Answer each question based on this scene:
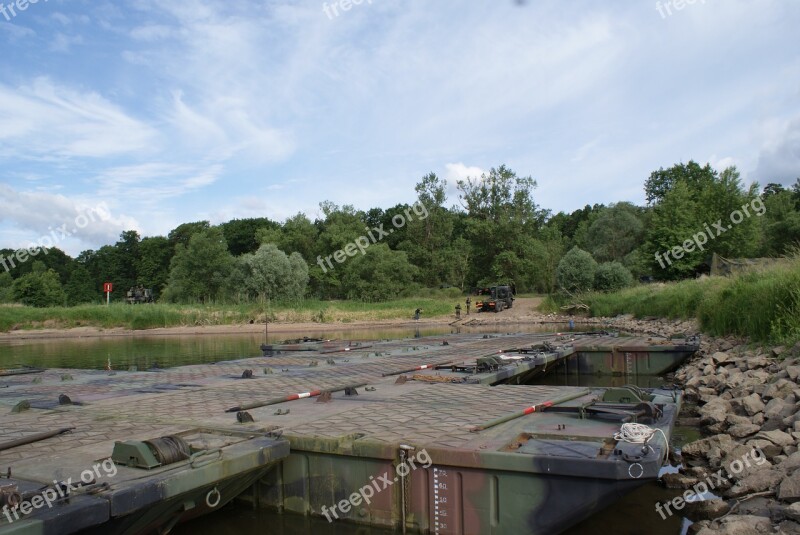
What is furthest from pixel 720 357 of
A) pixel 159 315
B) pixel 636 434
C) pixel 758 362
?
pixel 159 315

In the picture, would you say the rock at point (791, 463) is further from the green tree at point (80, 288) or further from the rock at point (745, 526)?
the green tree at point (80, 288)

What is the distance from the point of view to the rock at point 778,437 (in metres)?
6.27

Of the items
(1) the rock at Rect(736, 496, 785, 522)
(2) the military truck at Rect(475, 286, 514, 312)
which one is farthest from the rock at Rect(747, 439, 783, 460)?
(2) the military truck at Rect(475, 286, 514, 312)

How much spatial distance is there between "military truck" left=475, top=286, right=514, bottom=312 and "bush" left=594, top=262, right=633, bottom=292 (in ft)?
21.8

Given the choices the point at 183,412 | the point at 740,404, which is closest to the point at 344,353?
the point at 183,412

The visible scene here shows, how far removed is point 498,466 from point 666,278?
37162mm

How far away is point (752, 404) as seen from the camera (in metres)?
8.03

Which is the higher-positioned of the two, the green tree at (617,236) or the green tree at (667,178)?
the green tree at (667,178)

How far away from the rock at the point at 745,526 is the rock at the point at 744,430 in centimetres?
301

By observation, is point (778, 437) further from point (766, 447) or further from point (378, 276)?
point (378, 276)

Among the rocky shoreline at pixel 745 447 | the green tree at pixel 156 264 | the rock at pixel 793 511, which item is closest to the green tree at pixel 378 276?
the green tree at pixel 156 264

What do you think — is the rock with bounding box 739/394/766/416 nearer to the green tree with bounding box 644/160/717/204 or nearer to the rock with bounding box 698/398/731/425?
the rock with bounding box 698/398/731/425

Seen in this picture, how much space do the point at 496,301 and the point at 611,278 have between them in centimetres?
848

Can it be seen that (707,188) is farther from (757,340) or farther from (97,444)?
(97,444)
